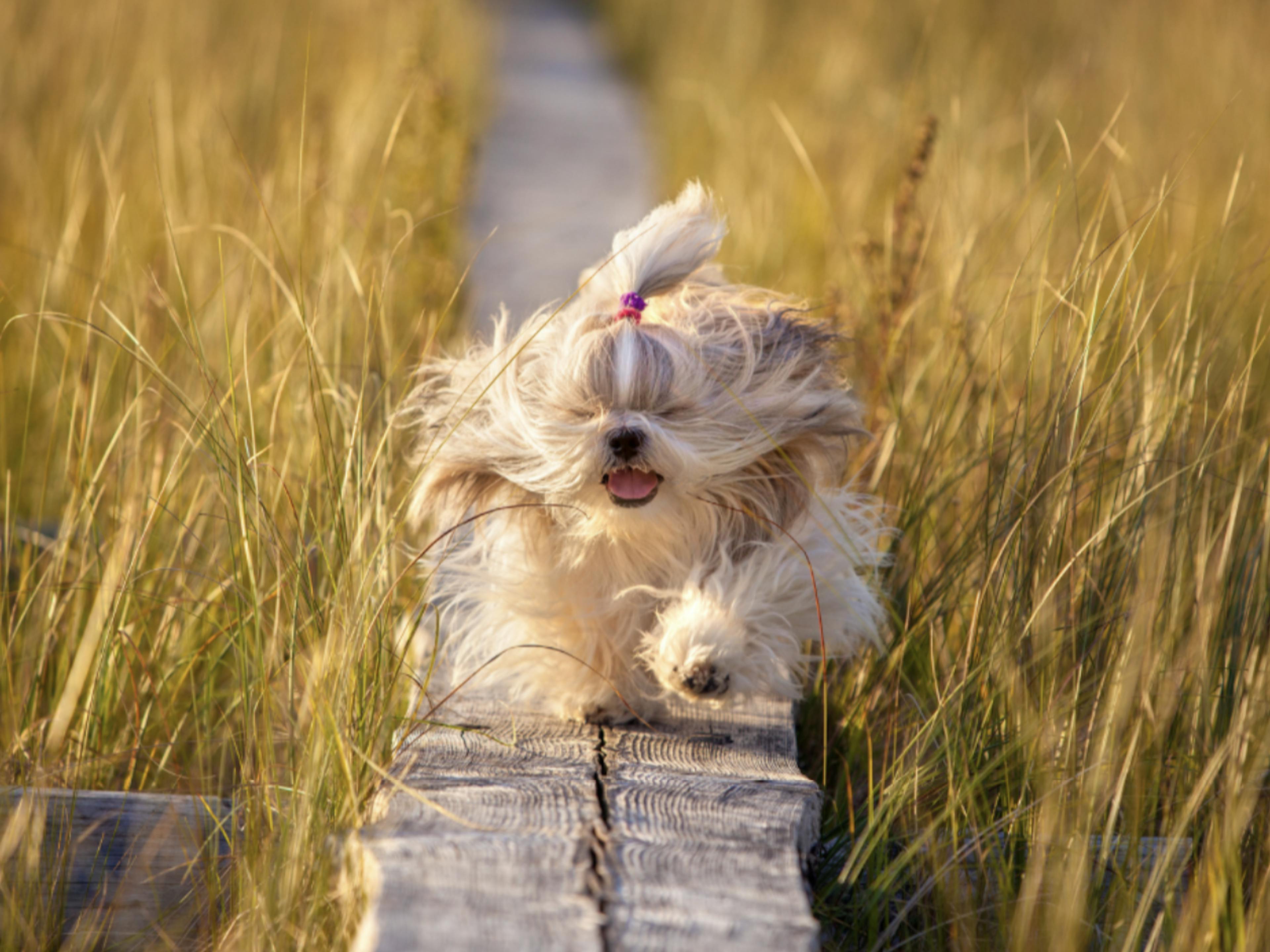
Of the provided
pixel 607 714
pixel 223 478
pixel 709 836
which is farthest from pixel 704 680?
pixel 223 478

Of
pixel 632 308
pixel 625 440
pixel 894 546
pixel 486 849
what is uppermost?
pixel 632 308

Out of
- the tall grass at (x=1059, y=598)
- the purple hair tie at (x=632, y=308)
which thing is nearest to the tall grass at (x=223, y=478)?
the purple hair tie at (x=632, y=308)

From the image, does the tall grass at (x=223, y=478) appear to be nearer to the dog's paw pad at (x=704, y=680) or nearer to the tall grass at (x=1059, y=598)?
the dog's paw pad at (x=704, y=680)

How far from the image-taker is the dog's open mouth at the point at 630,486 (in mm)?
2193

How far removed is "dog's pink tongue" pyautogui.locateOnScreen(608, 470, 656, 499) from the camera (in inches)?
86.4

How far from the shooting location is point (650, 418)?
7.20ft

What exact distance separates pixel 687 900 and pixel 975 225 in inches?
102

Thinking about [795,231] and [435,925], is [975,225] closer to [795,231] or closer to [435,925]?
[795,231]

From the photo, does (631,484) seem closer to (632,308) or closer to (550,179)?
(632,308)

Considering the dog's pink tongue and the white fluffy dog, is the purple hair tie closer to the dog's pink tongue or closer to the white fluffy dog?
the white fluffy dog

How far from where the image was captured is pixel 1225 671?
2.30m

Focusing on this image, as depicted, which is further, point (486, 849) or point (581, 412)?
point (581, 412)

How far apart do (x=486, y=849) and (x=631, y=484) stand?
2.42ft

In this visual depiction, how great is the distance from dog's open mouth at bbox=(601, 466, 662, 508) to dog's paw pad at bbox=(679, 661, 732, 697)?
333mm
